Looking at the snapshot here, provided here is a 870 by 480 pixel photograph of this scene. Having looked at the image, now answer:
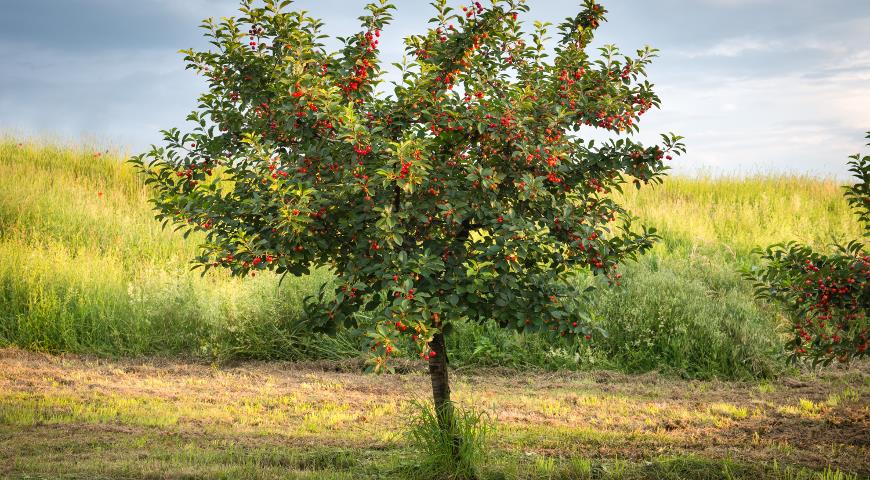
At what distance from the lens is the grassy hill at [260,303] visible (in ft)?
28.5

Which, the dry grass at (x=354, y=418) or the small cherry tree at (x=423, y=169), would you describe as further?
the dry grass at (x=354, y=418)

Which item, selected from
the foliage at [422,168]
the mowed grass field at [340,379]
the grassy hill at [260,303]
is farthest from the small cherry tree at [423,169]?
the grassy hill at [260,303]

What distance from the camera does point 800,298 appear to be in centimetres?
502

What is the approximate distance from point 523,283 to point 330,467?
1959 mm

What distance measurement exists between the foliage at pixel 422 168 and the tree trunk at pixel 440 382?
43cm

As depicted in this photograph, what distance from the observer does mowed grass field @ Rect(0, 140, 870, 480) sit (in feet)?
17.9

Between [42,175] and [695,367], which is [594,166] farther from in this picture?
[42,175]

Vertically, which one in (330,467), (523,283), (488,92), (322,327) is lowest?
(330,467)

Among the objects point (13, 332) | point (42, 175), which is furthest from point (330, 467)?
point (42, 175)

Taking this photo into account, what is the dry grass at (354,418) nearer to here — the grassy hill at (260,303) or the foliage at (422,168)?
the grassy hill at (260,303)

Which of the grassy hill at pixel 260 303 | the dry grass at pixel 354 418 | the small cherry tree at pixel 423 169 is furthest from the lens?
the grassy hill at pixel 260 303

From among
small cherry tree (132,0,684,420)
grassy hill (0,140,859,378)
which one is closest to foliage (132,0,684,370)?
small cherry tree (132,0,684,420)

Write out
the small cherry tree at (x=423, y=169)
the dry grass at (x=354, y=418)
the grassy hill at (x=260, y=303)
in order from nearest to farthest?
1. the small cherry tree at (x=423, y=169)
2. the dry grass at (x=354, y=418)
3. the grassy hill at (x=260, y=303)

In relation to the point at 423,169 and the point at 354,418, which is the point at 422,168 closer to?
the point at 423,169
